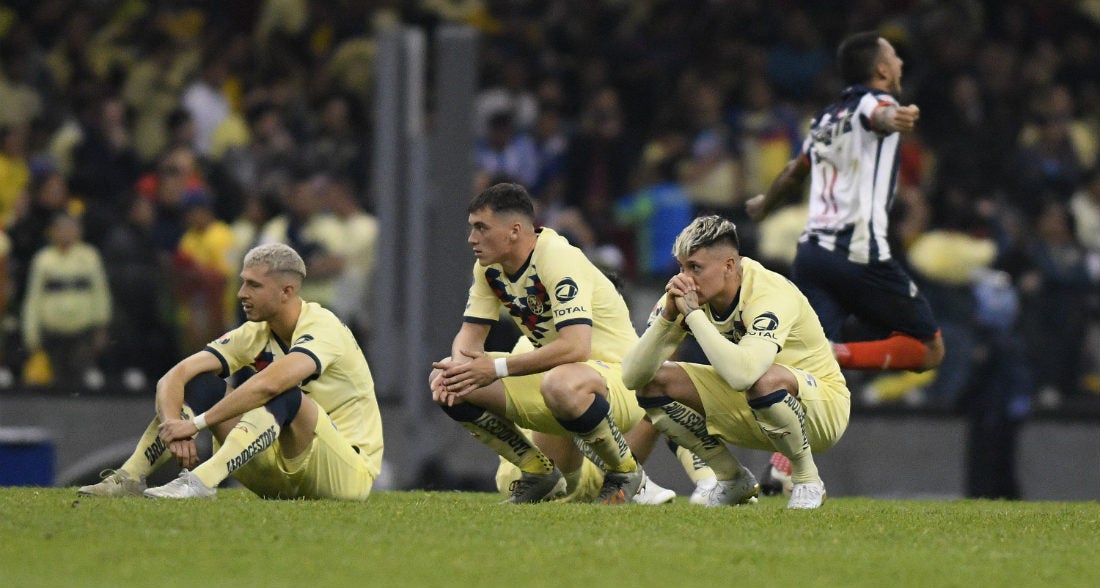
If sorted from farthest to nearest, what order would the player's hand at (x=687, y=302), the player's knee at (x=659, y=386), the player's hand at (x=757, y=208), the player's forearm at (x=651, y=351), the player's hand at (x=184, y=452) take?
the player's hand at (x=757, y=208) < the player's knee at (x=659, y=386) < the player's forearm at (x=651, y=351) < the player's hand at (x=687, y=302) < the player's hand at (x=184, y=452)

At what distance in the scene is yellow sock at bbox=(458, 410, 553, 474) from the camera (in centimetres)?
898

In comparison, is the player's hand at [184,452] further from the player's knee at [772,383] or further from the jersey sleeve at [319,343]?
the player's knee at [772,383]

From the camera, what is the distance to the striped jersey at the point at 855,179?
990 centimetres

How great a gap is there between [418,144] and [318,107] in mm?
4542

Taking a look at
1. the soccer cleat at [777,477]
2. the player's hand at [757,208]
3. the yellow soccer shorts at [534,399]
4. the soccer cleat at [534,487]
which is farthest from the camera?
the player's hand at [757,208]

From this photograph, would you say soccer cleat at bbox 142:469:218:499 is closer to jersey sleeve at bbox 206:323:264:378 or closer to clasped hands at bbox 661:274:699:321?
jersey sleeve at bbox 206:323:264:378

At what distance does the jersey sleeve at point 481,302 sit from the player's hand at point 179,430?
1.64 meters

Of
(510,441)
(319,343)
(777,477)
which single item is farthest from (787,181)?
(319,343)

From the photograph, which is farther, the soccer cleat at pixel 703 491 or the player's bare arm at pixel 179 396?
the soccer cleat at pixel 703 491

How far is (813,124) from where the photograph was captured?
403 inches

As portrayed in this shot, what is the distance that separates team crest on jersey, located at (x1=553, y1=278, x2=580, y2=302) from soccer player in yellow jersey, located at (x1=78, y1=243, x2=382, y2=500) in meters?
1.13

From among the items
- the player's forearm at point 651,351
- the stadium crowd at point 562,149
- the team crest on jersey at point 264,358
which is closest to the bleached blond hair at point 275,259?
the team crest on jersey at point 264,358

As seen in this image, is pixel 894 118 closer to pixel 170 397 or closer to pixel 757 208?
pixel 757 208

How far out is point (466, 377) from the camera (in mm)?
8680
